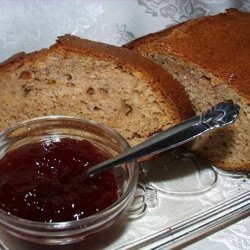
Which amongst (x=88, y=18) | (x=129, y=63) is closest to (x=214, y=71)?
(x=129, y=63)

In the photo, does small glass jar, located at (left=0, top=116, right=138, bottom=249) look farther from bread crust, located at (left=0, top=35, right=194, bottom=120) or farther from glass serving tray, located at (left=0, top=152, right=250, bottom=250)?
bread crust, located at (left=0, top=35, right=194, bottom=120)

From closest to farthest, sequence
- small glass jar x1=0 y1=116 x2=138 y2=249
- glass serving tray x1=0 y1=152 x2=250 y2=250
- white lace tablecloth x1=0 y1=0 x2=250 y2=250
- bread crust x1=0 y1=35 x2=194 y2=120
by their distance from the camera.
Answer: small glass jar x1=0 y1=116 x2=138 y2=249 < glass serving tray x1=0 y1=152 x2=250 y2=250 < bread crust x1=0 y1=35 x2=194 y2=120 < white lace tablecloth x1=0 y1=0 x2=250 y2=250

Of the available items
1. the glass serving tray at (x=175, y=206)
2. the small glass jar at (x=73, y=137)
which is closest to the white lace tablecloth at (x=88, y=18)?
the small glass jar at (x=73, y=137)

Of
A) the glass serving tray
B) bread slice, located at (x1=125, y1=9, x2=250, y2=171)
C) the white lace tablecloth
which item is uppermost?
the white lace tablecloth

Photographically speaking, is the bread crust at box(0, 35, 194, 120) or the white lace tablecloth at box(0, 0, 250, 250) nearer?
the bread crust at box(0, 35, 194, 120)

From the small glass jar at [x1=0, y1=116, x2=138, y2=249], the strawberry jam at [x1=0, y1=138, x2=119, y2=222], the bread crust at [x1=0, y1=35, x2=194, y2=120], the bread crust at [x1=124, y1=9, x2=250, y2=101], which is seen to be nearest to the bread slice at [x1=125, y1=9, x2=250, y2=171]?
the bread crust at [x1=124, y1=9, x2=250, y2=101]

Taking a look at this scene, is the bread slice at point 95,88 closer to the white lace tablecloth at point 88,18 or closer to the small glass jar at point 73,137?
the small glass jar at point 73,137
